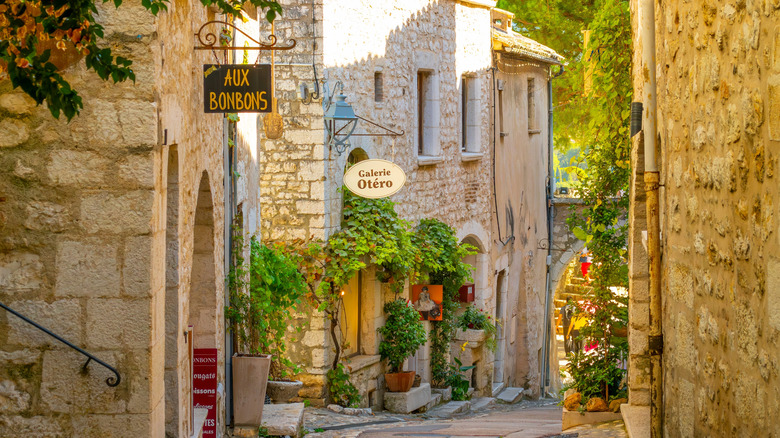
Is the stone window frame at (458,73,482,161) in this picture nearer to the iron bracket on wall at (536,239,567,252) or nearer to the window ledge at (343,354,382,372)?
the window ledge at (343,354,382,372)

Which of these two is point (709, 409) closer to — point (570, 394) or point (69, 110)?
point (69, 110)

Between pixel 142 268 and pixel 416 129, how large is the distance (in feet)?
29.2

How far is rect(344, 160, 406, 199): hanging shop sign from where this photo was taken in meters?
10.1

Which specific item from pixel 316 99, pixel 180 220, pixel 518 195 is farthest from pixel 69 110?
pixel 518 195

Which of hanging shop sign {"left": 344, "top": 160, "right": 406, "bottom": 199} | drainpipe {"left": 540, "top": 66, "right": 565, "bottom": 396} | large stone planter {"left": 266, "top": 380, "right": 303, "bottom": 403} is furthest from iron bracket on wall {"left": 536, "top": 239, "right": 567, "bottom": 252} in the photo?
large stone planter {"left": 266, "top": 380, "right": 303, "bottom": 403}

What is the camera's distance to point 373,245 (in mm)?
10547

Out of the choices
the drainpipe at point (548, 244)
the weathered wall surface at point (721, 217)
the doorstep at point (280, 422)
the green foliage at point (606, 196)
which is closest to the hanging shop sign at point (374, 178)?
the green foliage at point (606, 196)

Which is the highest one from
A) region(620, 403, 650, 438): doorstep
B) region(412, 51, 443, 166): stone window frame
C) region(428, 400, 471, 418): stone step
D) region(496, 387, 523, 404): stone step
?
region(412, 51, 443, 166): stone window frame

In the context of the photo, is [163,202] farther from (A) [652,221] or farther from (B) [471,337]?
(B) [471,337]

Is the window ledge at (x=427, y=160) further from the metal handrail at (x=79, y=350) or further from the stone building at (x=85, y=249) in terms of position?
the metal handrail at (x=79, y=350)

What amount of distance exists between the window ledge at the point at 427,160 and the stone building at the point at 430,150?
0.03m

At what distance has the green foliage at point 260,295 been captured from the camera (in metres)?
7.75

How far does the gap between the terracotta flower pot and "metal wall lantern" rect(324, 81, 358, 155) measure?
9.70 ft

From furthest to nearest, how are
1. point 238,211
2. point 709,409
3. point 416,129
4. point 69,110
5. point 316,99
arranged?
1. point 416,129
2. point 316,99
3. point 238,211
4. point 709,409
5. point 69,110
